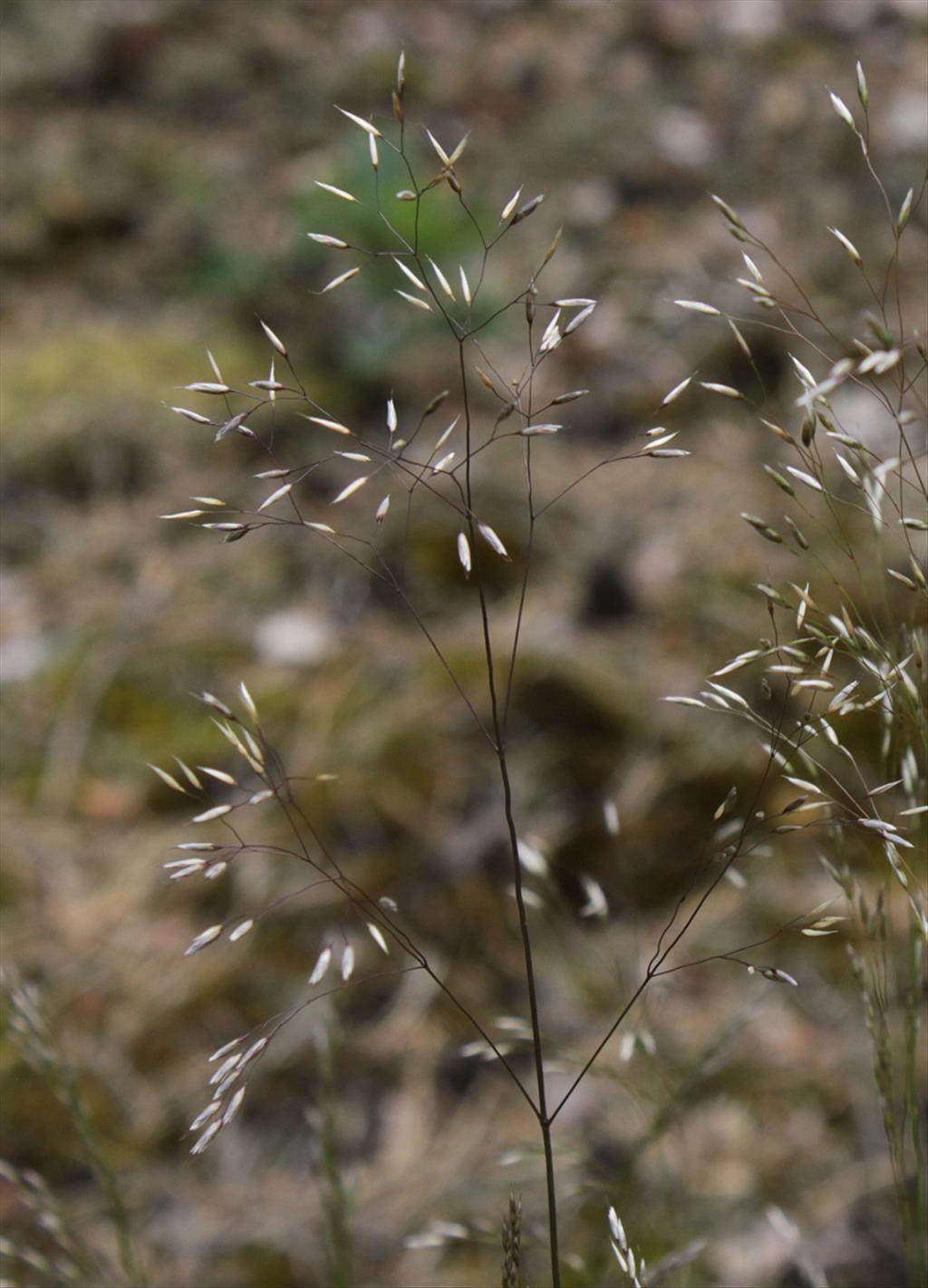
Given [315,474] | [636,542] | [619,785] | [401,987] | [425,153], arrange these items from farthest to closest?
[425,153], [315,474], [636,542], [619,785], [401,987]

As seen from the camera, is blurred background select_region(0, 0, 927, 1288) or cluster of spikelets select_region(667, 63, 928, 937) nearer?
cluster of spikelets select_region(667, 63, 928, 937)

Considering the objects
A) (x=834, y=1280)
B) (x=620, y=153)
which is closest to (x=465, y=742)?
(x=834, y=1280)

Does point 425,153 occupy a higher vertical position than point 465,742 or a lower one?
higher

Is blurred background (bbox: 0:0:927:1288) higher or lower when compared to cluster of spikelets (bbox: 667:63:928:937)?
lower

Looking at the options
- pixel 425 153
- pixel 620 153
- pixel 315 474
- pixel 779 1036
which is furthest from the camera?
pixel 620 153

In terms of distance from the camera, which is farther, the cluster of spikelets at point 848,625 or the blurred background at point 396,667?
the blurred background at point 396,667

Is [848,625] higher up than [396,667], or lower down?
higher up

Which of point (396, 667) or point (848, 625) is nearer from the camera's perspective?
point (848, 625)

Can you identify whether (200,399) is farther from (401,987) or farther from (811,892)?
(811,892)
